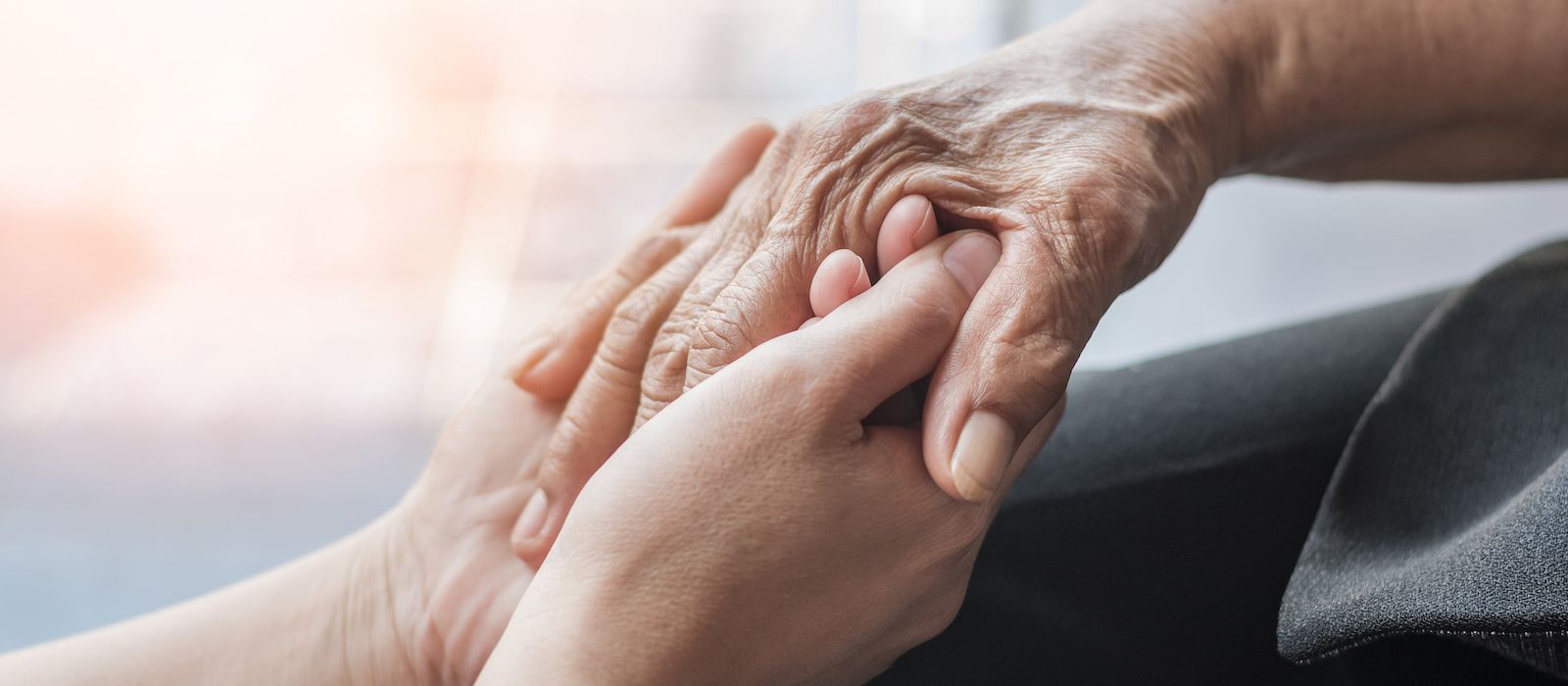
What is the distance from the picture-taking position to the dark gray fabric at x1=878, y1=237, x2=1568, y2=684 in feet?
2.30

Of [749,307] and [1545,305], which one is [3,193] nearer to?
[749,307]

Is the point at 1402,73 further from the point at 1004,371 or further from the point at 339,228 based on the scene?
the point at 339,228

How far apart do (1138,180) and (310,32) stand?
8.35 ft

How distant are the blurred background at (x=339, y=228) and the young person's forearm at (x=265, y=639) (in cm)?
92

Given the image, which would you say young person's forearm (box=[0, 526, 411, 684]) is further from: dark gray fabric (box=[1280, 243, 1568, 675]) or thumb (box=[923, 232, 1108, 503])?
dark gray fabric (box=[1280, 243, 1568, 675])

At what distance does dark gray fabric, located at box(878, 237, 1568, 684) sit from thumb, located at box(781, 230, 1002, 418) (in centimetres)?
21

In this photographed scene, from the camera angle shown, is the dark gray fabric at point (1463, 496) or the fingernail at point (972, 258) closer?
the dark gray fabric at point (1463, 496)

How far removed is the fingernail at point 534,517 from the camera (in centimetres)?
89

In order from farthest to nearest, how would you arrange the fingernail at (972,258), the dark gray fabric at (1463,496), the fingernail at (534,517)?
the fingernail at (534,517) → the fingernail at (972,258) → the dark gray fabric at (1463,496)

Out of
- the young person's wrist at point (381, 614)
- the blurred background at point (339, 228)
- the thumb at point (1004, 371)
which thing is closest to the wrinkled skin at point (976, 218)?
the thumb at point (1004, 371)

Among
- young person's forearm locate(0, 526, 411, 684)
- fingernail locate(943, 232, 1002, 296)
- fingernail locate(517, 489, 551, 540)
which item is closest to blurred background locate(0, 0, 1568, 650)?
young person's forearm locate(0, 526, 411, 684)

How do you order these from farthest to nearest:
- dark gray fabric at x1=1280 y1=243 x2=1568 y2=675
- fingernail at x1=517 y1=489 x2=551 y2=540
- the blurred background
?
the blurred background
fingernail at x1=517 y1=489 x2=551 y2=540
dark gray fabric at x1=1280 y1=243 x2=1568 y2=675

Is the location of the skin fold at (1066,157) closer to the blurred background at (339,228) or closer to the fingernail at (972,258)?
the fingernail at (972,258)

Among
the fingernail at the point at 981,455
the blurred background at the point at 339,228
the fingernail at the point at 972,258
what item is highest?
the fingernail at the point at 972,258
